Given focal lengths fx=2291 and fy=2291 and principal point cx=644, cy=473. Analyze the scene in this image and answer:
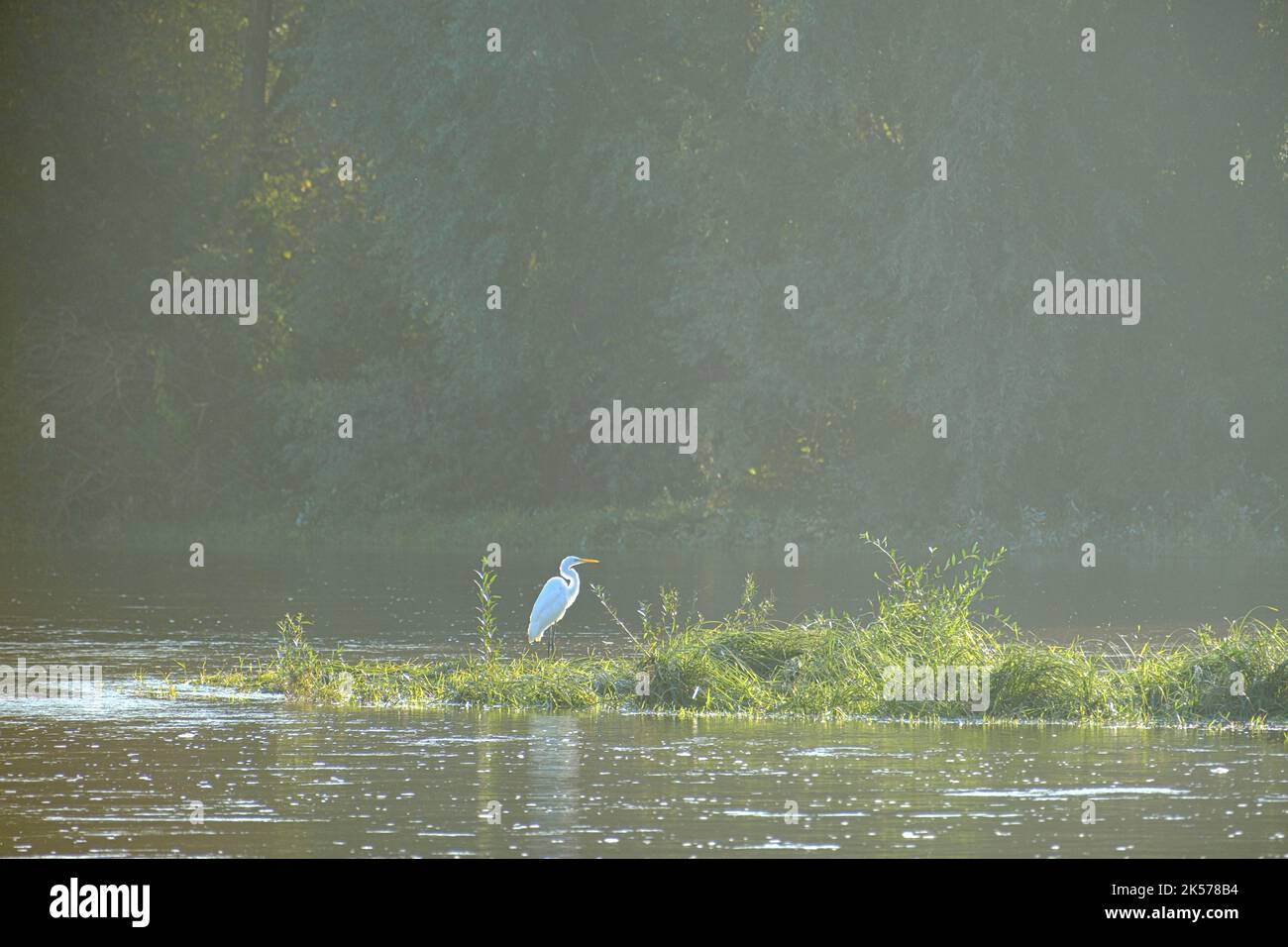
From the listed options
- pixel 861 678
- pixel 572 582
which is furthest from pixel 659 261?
pixel 861 678

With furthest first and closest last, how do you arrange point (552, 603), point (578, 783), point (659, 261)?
point (659, 261) → point (552, 603) → point (578, 783)

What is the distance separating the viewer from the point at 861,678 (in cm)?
1634

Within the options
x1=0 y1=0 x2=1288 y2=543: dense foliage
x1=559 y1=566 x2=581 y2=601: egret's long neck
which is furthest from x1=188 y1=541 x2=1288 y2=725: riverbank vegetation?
x1=0 y1=0 x2=1288 y2=543: dense foliage

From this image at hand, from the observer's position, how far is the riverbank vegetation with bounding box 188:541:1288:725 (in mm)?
15664

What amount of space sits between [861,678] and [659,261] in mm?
28795

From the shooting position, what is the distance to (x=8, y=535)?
45.5m

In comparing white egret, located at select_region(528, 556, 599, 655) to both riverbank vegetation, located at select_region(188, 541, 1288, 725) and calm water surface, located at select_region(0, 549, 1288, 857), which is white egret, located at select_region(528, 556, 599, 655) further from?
calm water surface, located at select_region(0, 549, 1288, 857)

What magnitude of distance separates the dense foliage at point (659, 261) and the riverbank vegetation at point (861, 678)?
864 inches

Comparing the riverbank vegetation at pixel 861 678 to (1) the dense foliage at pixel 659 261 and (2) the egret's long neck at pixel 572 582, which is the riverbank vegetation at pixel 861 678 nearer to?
(2) the egret's long neck at pixel 572 582

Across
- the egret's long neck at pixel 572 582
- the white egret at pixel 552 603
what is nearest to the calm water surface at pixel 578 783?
the white egret at pixel 552 603

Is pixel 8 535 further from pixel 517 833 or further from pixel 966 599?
pixel 517 833

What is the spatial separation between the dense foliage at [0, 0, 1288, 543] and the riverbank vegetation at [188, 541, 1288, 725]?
864 inches

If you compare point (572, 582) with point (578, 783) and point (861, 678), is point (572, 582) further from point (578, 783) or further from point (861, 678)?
point (578, 783)

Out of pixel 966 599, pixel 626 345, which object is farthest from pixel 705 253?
pixel 966 599
